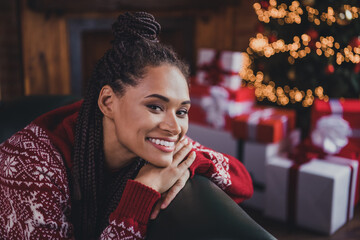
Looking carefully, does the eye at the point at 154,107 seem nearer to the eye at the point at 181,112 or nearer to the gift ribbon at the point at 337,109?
the eye at the point at 181,112

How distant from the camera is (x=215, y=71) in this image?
2.58 m

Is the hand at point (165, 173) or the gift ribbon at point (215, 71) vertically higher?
the gift ribbon at point (215, 71)

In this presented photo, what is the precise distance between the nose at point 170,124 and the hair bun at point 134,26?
23 centimetres

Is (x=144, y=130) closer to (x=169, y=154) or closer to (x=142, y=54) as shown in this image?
(x=169, y=154)

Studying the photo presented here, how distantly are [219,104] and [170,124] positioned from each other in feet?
4.95

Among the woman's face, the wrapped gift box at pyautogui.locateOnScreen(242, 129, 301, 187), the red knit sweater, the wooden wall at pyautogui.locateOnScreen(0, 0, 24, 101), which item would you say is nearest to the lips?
the woman's face

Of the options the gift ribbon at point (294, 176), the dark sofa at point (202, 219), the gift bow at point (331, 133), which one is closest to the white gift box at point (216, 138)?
the gift ribbon at point (294, 176)

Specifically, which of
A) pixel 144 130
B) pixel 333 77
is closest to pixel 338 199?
pixel 333 77

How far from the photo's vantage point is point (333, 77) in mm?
2238

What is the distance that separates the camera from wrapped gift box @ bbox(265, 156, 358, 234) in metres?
1.87

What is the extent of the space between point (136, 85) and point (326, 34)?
1.65 meters

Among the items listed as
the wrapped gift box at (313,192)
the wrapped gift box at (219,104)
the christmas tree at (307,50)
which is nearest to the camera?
the wrapped gift box at (313,192)

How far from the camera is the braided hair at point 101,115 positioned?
3.24 ft

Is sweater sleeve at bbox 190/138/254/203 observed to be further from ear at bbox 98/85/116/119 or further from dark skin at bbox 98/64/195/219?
ear at bbox 98/85/116/119
